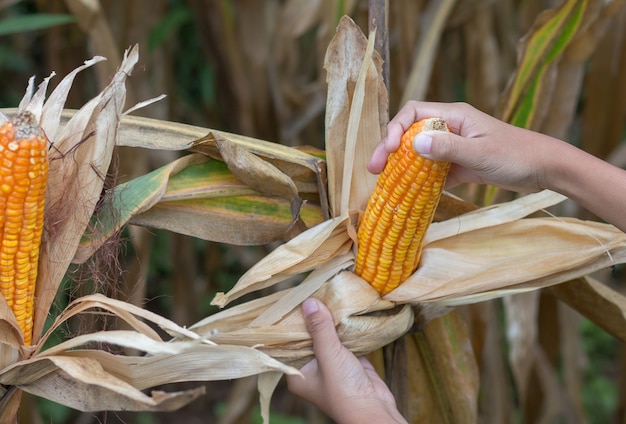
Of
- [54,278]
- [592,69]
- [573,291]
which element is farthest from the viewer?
[592,69]

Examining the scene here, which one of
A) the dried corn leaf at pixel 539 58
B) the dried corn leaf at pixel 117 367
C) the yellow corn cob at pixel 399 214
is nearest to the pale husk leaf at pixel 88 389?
the dried corn leaf at pixel 117 367

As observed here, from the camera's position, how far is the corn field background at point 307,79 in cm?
138

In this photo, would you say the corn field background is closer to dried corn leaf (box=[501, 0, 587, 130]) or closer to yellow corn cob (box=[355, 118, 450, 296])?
dried corn leaf (box=[501, 0, 587, 130])

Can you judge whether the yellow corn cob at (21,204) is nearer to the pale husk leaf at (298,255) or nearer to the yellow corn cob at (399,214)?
the pale husk leaf at (298,255)

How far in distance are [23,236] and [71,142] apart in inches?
6.0

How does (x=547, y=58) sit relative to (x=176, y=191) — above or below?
above

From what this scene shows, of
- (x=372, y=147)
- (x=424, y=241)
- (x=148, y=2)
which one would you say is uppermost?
(x=148, y=2)

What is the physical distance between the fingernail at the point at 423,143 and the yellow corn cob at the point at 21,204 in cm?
41

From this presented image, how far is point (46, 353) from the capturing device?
0.80 meters

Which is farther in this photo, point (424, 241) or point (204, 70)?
point (204, 70)

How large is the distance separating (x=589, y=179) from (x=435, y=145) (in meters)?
0.25

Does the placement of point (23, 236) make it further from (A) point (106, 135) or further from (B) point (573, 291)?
(B) point (573, 291)

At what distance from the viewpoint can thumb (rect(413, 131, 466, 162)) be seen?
0.79m

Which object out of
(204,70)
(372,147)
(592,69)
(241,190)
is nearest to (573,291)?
(372,147)
